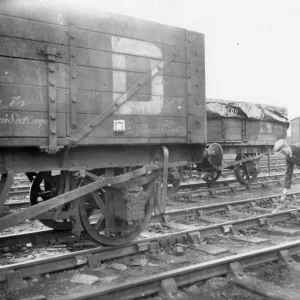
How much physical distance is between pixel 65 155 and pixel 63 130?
0.35 m

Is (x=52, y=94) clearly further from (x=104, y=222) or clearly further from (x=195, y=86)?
(x=195, y=86)

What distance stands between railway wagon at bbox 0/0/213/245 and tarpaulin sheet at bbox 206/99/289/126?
21.4 feet

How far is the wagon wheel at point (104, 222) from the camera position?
5207 millimetres

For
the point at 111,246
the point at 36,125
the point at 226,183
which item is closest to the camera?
the point at 36,125

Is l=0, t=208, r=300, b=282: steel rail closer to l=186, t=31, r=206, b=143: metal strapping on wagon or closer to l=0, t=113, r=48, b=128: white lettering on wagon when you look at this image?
l=186, t=31, r=206, b=143: metal strapping on wagon

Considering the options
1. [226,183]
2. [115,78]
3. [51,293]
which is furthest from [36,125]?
[226,183]

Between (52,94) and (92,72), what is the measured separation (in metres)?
0.64

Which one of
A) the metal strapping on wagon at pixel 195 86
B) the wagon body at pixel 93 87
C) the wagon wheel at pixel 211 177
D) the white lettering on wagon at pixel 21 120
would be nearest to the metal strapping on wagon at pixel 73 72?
the wagon body at pixel 93 87

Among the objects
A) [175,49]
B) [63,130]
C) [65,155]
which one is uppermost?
[175,49]

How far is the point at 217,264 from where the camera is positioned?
14.7ft

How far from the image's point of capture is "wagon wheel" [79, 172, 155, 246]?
521 centimetres

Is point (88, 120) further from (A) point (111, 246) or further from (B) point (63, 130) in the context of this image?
(A) point (111, 246)

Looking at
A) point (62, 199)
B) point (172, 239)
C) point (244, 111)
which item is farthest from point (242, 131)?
point (62, 199)

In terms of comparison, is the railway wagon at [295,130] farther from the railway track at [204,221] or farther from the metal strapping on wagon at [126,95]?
the metal strapping on wagon at [126,95]
